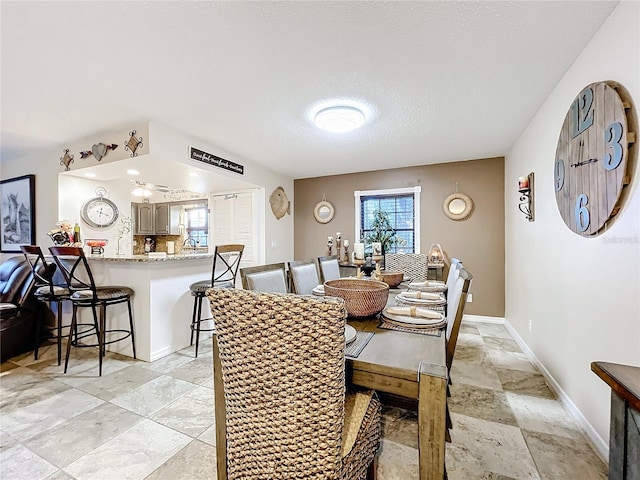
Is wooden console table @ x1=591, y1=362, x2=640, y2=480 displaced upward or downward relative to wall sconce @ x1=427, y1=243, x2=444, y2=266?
downward

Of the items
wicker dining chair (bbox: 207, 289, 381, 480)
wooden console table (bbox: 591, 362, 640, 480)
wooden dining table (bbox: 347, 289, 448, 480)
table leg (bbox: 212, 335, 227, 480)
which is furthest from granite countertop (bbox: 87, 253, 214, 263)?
wooden console table (bbox: 591, 362, 640, 480)

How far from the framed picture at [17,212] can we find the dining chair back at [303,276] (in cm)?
413

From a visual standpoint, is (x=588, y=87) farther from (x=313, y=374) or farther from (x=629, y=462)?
(x=313, y=374)

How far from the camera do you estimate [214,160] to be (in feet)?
11.3

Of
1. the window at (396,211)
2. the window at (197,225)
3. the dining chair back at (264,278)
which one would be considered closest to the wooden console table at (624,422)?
the dining chair back at (264,278)

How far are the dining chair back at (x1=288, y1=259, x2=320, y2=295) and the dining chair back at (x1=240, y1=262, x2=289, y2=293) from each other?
0.69ft

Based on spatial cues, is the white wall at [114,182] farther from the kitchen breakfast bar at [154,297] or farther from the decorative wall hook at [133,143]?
the kitchen breakfast bar at [154,297]

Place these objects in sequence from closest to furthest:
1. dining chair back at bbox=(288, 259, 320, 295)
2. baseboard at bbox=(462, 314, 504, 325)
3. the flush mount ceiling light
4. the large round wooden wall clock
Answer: the large round wooden wall clock < dining chair back at bbox=(288, 259, 320, 295) < the flush mount ceiling light < baseboard at bbox=(462, 314, 504, 325)

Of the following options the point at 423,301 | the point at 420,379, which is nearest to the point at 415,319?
the point at 423,301

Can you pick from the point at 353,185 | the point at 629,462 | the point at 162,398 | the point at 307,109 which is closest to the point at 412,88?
the point at 307,109

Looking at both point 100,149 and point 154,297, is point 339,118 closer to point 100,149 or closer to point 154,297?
point 154,297

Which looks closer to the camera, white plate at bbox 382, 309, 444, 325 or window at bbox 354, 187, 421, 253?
white plate at bbox 382, 309, 444, 325

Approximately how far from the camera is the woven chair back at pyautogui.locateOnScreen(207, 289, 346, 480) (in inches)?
32.8

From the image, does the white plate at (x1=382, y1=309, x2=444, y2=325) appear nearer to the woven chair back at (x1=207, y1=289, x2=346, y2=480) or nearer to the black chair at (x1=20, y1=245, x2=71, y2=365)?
the woven chair back at (x1=207, y1=289, x2=346, y2=480)
